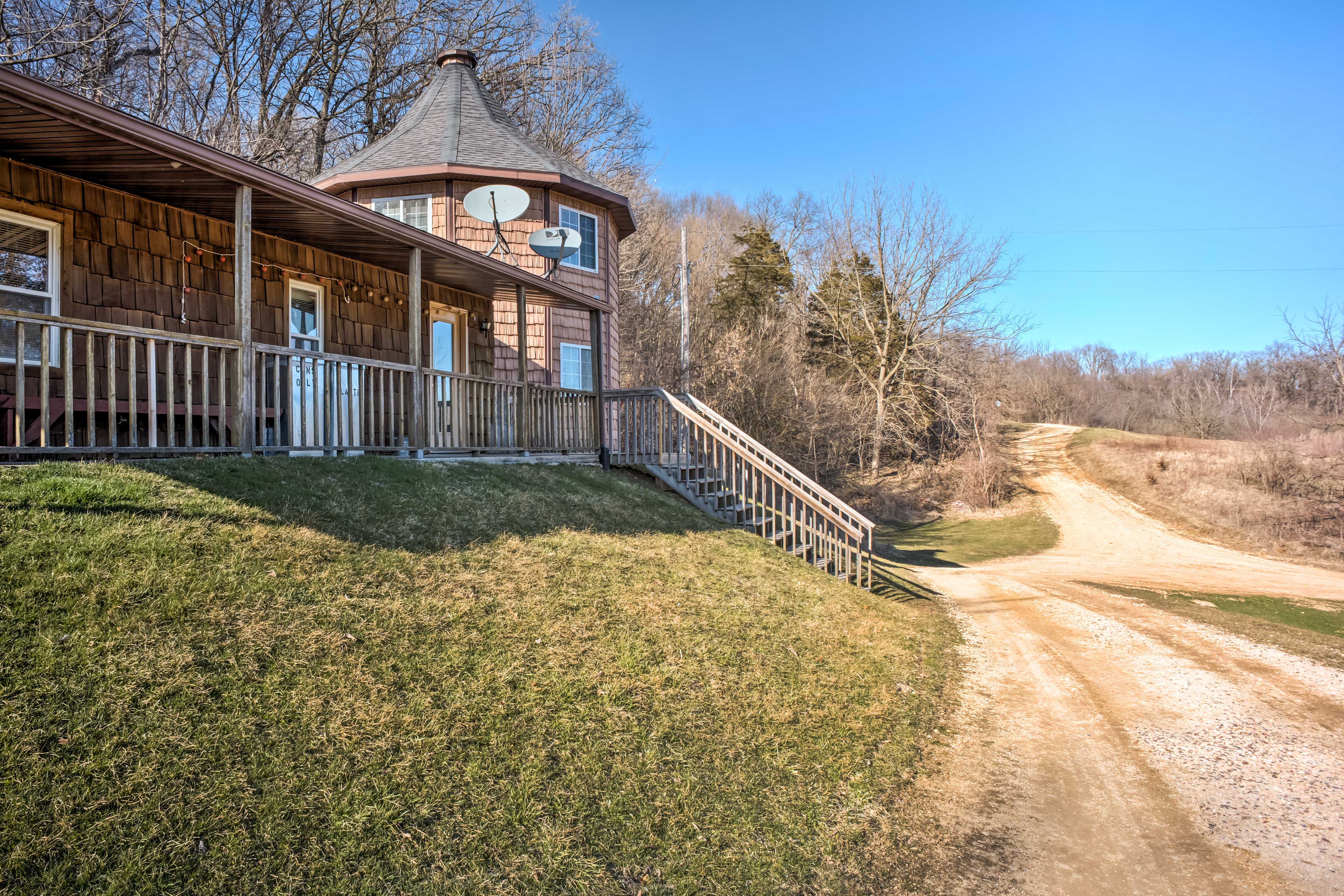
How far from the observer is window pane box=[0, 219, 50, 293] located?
7047 millimetres

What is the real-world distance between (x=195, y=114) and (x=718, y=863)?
24.3 metres

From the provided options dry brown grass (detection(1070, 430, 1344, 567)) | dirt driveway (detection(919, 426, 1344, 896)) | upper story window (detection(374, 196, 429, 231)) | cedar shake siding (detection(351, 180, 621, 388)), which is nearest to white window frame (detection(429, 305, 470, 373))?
cedar shake siding (detection(351, 180, 621, 388))

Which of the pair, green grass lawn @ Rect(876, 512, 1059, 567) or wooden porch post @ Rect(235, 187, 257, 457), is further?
green grass lawn @ Rect(876, 512, 1059, 567)

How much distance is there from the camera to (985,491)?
2577 centimetres

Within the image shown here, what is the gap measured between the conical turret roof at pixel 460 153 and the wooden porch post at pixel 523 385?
5.33 m

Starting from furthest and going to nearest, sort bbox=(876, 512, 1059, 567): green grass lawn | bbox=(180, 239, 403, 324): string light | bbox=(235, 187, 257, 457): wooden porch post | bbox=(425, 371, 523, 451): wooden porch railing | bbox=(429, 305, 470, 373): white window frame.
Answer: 1. bbox=(876, 512, 1059, 567): green grass lawn
2. bbox=(429, 305, 470, 373): white window frame
3. bbox=(425, 371, 523, 451): wooden porch railing
4. bbox=(180, 239, 403, 324): string light
5. bbox=(235, 187, 257, 457): wooden porch post

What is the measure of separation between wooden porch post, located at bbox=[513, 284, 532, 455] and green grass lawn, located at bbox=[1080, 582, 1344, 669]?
9.60 metres

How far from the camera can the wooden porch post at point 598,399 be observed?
454 inches

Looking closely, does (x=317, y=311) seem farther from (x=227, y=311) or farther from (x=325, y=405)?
(x=325, y=405)

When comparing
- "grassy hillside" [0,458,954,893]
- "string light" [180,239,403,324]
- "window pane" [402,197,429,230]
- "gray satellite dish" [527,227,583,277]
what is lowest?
"grassy hillside" [0,458,954,893]

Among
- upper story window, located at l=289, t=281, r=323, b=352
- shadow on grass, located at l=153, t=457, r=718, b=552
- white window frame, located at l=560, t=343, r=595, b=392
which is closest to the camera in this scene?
shadow on grass, located at l=153, t=457, r=718, b=552

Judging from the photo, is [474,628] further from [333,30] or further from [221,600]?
[333,30]

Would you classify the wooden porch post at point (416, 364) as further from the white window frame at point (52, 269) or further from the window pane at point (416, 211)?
the window pane at point (416, 211)

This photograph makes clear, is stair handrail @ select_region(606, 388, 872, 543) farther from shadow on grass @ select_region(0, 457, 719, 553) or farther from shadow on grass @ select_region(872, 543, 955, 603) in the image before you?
shadow on grass @ select_region(0, 457, 719, 553)
